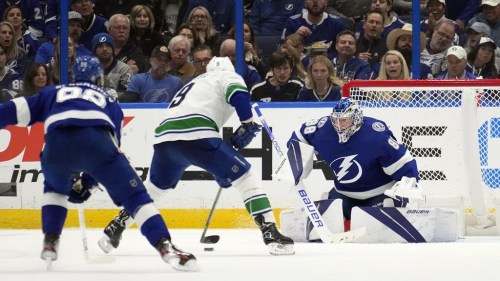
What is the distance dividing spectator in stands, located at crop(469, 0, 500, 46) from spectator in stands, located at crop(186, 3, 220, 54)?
6.65 feet

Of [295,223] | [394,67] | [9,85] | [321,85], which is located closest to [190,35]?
[321,85]

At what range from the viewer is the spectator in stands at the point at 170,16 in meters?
9.48

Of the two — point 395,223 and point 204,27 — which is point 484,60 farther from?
point 395,223

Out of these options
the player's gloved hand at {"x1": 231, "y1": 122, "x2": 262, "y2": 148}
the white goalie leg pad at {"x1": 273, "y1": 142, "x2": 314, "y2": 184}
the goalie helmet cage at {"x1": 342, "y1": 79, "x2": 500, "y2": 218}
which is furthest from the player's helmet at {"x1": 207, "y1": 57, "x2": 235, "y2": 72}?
the goalie helmet cage at {"x1": 342, "y1": 79, "x2": 500, "y2": 218}

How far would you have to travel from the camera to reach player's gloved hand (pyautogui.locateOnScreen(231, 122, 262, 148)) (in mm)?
6590

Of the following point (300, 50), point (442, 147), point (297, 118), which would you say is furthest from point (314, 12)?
point (442, 147)

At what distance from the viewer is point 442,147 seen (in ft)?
28.0

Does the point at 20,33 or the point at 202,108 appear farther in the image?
the point at 20,33

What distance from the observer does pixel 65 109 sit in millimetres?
5355

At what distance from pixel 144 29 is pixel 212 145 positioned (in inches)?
125

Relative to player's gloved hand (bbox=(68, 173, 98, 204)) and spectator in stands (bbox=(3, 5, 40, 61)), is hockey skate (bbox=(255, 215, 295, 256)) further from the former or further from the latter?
spectator in stands (bbox=(3, 5, 40, 61))

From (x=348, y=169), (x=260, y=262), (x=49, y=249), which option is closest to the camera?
(x=49, y=249)

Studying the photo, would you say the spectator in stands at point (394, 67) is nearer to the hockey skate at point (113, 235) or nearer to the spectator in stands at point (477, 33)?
the spectator in stands at point (477, 33)

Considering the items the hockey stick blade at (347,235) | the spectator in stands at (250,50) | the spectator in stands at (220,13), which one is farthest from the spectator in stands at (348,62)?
the hockey stick blade at (347,235)
